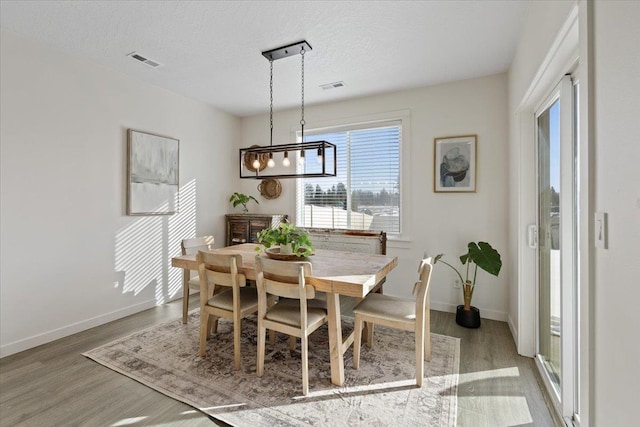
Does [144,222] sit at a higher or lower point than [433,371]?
higher

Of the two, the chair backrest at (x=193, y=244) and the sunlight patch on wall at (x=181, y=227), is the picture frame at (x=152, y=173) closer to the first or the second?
the sunlight patch on wall at (x=181, y=227)

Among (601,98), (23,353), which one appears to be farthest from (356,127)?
(23,353)

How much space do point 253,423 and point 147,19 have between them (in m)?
2.95

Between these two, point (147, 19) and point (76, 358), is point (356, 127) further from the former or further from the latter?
point (76, 358)

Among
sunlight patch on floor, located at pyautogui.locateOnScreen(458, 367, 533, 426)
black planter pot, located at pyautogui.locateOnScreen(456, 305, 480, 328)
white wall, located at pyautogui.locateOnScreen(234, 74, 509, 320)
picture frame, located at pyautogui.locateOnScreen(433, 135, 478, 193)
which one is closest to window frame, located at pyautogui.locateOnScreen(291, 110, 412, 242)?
white wall, located at pyautogui.locateOnScreen(234, 74, 509, 320)

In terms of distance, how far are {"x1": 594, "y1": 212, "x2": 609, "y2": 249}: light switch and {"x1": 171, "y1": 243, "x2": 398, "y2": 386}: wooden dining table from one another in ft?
3.92

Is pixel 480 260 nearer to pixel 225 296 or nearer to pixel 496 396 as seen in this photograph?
pixel 496 396

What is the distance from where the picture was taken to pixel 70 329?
291 cm

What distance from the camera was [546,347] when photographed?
2.22 metres

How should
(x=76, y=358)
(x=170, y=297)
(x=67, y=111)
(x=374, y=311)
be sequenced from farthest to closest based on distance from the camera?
1. (x=170, y=297)
2. (x=67, y=111)
3. (x=76, y=358)
4. (x=374, y=311)

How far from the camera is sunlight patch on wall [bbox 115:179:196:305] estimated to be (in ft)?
11.1

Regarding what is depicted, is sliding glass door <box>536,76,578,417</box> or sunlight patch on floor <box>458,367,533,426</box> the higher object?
sliding glass door <box>536,76,578,417</box>

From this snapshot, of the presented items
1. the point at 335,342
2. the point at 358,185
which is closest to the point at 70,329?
the point at 335,342

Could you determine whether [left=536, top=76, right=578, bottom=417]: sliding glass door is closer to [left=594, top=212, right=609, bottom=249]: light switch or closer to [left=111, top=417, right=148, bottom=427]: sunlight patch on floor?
[left=594, top=212, right=609, bottom=249]: light switch
